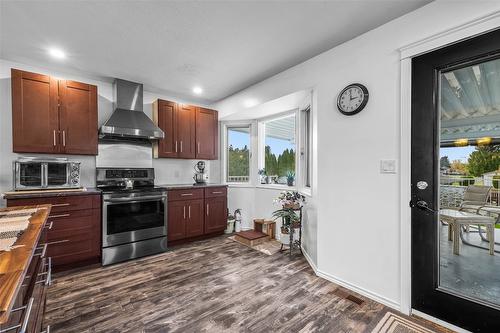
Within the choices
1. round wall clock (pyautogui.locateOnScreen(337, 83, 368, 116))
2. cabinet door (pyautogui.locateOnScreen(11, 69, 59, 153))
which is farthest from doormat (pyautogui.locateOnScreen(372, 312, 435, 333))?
cabinet door (pyautogui.locateOnScreen(11, 69, 59, 153))

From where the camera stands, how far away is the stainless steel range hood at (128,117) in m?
3.13

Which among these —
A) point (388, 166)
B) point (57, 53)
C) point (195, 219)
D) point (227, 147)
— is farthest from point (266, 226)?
point (57, 53)

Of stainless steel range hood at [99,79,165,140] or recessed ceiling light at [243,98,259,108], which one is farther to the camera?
recessed ceiling light at [243,98,259,108]

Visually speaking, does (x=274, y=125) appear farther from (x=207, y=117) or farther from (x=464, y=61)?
(x=464, y=61)

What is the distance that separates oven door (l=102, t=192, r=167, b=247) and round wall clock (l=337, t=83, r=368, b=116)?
2.66m

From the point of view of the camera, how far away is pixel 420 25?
1.81m

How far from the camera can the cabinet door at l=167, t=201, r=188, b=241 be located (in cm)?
341

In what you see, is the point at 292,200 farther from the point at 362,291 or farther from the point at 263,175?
the point at 362,291

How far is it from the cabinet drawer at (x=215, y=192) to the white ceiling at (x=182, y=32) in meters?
1.87

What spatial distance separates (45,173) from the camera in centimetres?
274

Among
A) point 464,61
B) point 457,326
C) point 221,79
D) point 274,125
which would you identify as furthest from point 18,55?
point 457,326

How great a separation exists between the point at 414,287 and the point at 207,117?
3.68 m

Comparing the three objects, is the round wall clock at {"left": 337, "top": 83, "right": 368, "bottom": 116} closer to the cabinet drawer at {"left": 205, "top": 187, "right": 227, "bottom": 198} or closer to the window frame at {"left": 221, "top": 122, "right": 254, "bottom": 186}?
the window frame at {"left": 221, "top": 122, "right": 254, "bottom": 186}

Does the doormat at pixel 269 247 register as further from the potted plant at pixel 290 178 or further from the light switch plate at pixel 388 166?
the light switch plate at pixel 388 166
